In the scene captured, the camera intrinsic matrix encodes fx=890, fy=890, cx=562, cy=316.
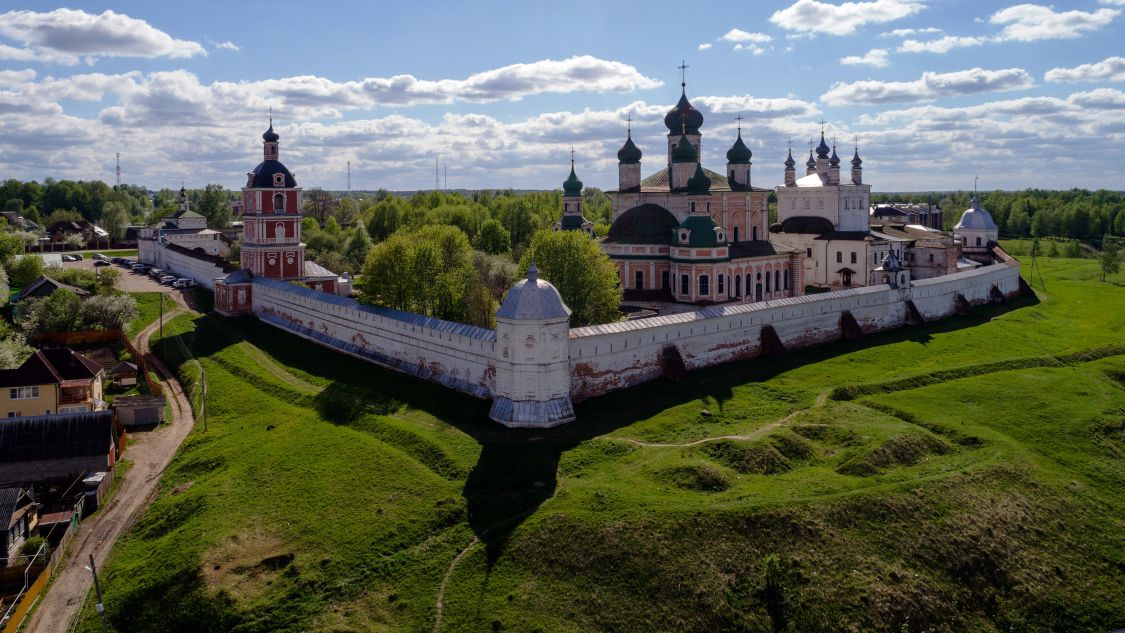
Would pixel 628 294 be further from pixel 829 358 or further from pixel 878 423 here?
pixel 878 423

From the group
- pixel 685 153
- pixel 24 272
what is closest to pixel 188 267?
pixel 24 272

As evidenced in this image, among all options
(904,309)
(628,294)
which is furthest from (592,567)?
(904,309)

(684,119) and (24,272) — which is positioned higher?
(684,119)

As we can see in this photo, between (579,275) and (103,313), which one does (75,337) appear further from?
(579,275)

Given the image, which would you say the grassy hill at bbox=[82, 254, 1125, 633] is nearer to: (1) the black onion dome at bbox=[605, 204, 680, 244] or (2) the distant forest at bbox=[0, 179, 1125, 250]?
(1) the black onion dome at bbox=[605, 204, 680, 244]

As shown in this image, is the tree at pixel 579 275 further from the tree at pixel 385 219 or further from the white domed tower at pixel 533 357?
the tree at pixel 385 219

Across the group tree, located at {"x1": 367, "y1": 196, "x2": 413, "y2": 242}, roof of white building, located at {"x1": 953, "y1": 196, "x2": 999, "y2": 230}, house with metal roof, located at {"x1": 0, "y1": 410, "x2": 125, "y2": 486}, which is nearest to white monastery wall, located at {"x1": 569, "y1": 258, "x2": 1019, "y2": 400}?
house with metal roof, located at {"x1": 0, "y1": 410, "x2": 125, "y2": 486}

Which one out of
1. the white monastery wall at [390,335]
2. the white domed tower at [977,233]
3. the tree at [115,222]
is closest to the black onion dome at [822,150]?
the white domed tower at [977,233]
